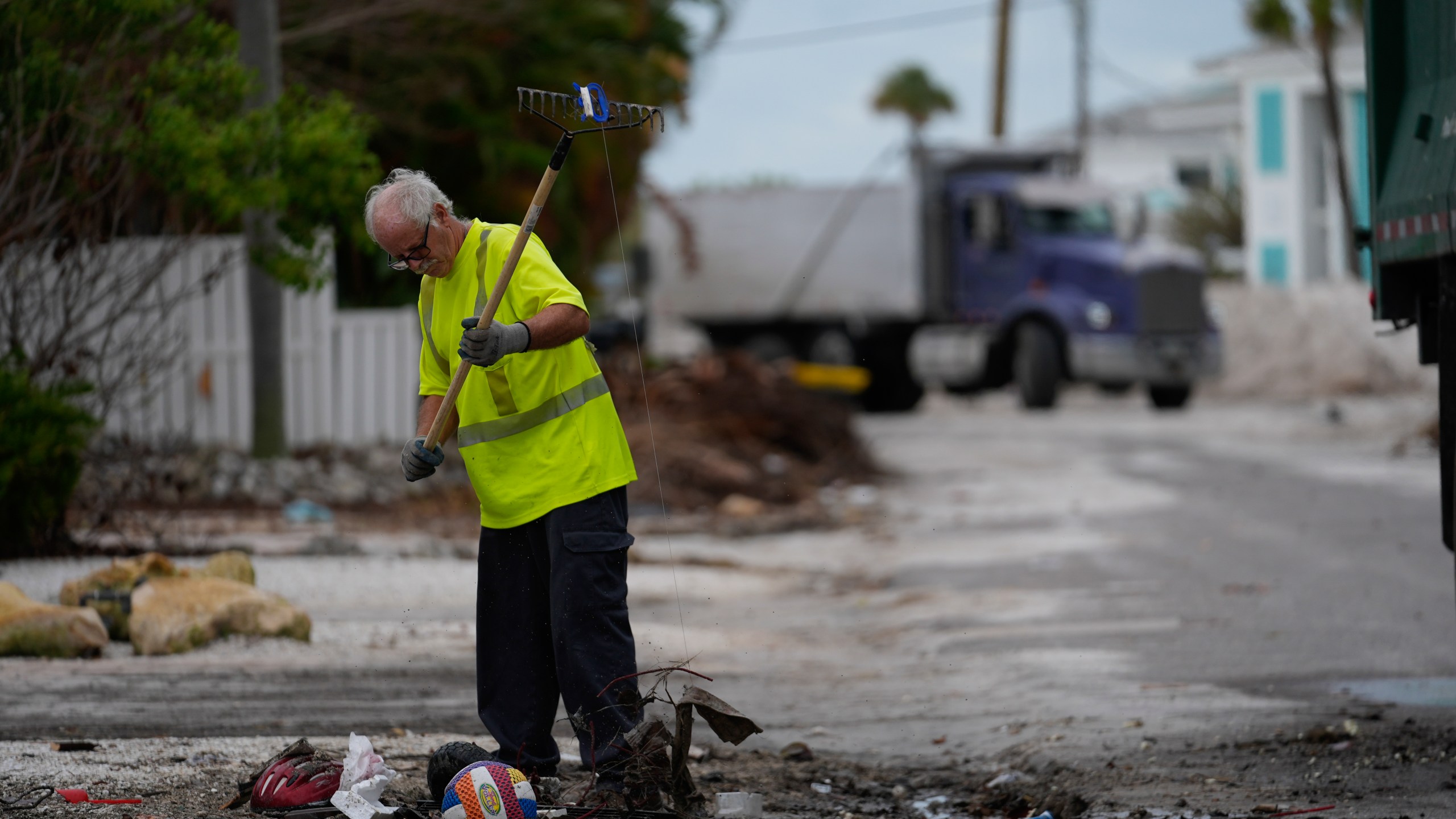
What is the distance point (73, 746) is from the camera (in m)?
5.26

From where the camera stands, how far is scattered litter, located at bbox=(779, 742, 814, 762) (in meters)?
5.80

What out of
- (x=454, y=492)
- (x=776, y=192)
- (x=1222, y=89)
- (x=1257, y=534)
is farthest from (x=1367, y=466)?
(x=1222, y=89)

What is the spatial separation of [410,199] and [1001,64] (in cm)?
3447

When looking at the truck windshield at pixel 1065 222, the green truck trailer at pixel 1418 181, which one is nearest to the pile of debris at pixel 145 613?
the green truck trailer at pixel 1418 181

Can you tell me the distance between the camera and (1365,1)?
6.58 meters

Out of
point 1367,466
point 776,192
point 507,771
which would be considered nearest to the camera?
point 507,771

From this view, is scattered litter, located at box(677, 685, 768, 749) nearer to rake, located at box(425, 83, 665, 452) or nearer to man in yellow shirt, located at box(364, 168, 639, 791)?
man in yellow shirt, located at box(364, 168, 639, 791)

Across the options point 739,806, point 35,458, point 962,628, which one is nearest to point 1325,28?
point 962,628

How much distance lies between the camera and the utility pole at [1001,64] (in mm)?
37750

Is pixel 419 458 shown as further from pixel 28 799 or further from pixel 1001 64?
pixel 1001 64

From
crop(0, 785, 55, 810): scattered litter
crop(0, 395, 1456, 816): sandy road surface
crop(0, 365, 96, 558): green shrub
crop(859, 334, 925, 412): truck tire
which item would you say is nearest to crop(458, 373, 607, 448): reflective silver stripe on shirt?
crop(0, 785, 55, 810): scattered litter

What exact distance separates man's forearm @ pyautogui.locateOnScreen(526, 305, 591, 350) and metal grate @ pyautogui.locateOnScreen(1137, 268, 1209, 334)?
18.4 m

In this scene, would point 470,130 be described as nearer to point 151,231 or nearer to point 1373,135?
point 151,231

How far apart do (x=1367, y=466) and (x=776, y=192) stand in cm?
1181
